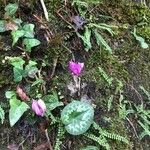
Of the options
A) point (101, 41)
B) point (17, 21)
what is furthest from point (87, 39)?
point (17, 21)

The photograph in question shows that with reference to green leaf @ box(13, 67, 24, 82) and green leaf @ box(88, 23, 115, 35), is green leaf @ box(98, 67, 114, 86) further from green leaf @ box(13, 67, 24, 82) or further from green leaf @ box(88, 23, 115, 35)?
green leaf @ box(13, 67, 24, 82)

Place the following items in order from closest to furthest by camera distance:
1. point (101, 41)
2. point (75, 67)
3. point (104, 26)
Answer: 1. point (75, 67)
2. point (101, 41)
3. point (104, 26)

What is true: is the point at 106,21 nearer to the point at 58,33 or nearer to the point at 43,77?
the point at 58,33

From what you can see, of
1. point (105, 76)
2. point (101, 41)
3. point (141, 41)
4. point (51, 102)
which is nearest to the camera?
point (51, 102)

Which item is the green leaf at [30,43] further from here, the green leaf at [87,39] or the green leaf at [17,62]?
the green leaf at [87,39]

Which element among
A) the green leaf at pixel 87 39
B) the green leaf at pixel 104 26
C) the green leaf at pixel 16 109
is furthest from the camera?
the green leaf at pixel 104 26

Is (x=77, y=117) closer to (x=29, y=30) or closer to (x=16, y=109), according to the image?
(x=16, y=109)

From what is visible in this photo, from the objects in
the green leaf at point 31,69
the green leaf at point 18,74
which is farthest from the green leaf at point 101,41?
the green leaf at point 18,74
